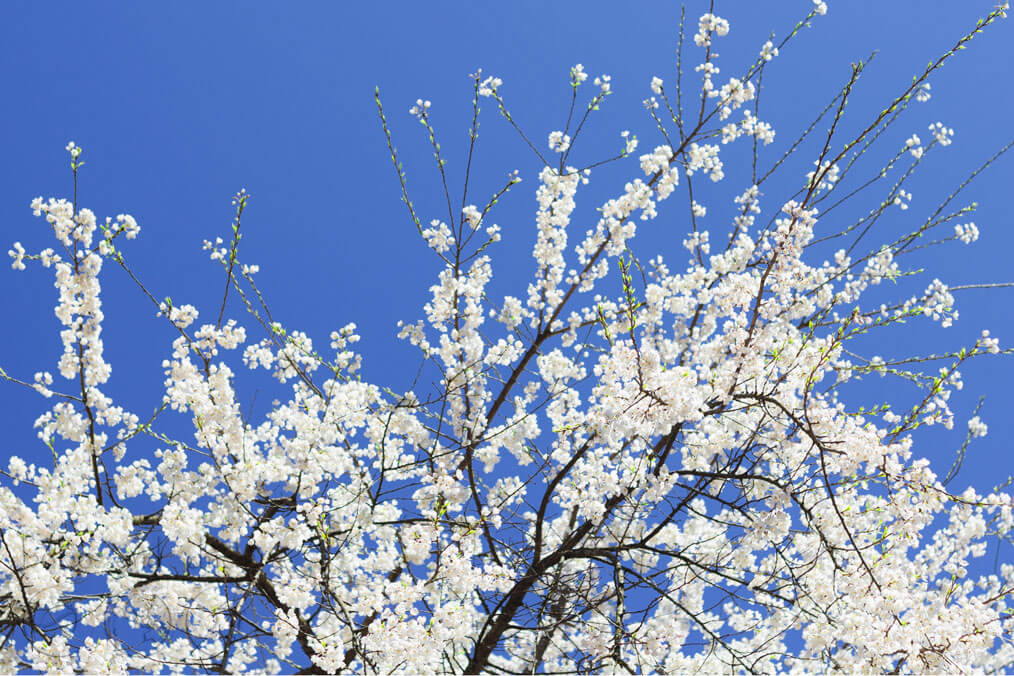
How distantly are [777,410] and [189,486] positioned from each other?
378 cm

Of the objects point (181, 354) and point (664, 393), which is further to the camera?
point (181, 354)

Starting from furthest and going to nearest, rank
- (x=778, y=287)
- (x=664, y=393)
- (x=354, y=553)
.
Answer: (x=354, y=553) < (x=778, y=287) < (x=664, y=393)

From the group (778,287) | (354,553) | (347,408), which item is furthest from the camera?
(354,553)

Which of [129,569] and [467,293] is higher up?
[467,293]

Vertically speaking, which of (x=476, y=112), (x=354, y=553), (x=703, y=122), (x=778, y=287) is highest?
(x=703, y=122)

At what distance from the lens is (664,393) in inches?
148

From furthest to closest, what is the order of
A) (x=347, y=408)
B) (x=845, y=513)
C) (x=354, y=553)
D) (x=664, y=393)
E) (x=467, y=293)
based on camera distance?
(x=467, y=293) < (x=354, y=553) < (x=347, y=408) < (x=845, y=513) < (x=664, y=393)

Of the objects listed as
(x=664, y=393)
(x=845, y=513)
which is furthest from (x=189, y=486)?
(x=845, y=513)

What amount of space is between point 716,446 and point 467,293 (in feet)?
7.40

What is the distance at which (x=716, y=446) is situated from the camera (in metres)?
5.64

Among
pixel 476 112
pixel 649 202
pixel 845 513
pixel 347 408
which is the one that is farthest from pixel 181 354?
pixel 845 513

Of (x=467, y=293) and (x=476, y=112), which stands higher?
(x=476, y=112)

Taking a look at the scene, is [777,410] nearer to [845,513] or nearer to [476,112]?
[845,513]

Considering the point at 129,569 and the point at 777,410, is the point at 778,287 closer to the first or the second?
the point at 777,410
